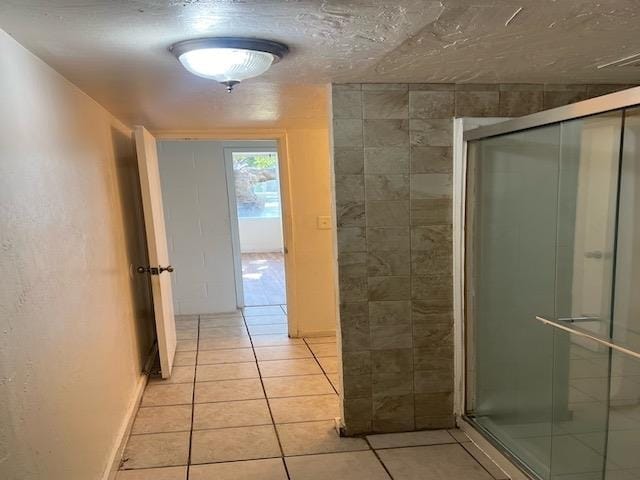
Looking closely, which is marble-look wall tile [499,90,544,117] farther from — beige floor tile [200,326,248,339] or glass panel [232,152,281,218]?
glass panel [232,152,281,218]

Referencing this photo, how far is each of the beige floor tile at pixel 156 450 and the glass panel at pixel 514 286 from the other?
5.03 feet

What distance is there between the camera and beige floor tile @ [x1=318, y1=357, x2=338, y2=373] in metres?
3.23

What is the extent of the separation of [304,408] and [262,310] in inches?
89.9

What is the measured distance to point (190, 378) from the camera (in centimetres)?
313

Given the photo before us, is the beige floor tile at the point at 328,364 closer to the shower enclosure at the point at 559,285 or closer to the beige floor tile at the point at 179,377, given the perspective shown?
the beige floor tile at the point at 179,377

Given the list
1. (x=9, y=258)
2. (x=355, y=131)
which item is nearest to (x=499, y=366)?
(x=355, y=131)

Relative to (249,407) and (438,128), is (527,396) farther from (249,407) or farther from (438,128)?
(249,407)

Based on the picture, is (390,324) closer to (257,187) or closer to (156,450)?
(156,450)

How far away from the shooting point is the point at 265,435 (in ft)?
7.84

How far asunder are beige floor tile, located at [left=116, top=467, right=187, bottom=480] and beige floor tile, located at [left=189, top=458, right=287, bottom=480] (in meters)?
0.05

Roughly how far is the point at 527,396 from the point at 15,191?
220 centimetres

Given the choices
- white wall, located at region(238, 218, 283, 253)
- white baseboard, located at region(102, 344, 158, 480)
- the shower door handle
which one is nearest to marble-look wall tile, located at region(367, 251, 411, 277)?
the shower door handle

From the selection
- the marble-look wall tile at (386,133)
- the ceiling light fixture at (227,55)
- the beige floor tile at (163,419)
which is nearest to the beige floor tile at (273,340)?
the beige floor tile at (163,419)

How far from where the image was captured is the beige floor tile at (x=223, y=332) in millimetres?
4027
